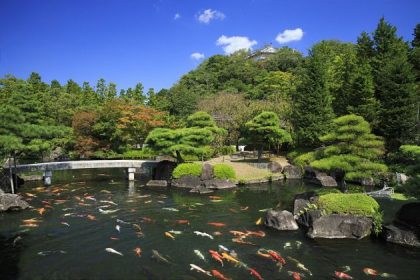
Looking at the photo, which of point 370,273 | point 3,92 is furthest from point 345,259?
point 3,92

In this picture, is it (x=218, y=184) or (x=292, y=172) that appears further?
(x=292, y=172)

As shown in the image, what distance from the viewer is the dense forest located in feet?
85.8

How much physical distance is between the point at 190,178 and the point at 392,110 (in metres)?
17.8

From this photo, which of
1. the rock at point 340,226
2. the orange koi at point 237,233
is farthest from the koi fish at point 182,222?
the rock at point 340,226

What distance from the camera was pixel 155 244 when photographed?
1362 centimetres

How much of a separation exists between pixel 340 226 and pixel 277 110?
26.0 metres

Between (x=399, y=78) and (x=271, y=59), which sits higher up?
(x=271, y=59)

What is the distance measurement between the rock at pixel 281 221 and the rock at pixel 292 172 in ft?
50.2

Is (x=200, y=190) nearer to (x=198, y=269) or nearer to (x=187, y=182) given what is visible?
(x=187, y=182)

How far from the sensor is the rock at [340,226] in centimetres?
1446

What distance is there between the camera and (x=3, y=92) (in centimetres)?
5038

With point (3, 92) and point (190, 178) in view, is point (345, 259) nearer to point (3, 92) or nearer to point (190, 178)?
point (190, 178)

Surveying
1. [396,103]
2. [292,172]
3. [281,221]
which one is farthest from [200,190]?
[396,103]

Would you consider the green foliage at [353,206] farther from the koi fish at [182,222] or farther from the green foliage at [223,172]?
the green foliage at [223,172]
